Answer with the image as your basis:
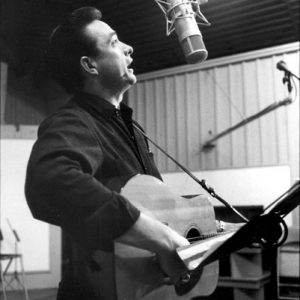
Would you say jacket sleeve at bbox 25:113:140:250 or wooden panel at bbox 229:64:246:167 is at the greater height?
wooden panel at bbox 229:64:246:167

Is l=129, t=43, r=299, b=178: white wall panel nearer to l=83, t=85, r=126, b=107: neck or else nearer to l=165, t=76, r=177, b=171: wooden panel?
l=165, t=76, r=177, b=171: wooden panel

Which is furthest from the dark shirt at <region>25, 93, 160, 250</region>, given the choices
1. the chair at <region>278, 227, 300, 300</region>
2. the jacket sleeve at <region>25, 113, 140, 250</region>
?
the chair at <region>278, 227, 300, 300</region>

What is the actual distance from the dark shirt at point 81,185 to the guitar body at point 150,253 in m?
0.05

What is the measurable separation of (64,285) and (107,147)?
1.26 feet

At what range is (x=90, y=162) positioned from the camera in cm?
106

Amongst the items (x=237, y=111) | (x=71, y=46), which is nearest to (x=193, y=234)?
(x=71, y=46)

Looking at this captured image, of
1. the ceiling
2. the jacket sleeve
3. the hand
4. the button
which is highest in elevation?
the ceiling

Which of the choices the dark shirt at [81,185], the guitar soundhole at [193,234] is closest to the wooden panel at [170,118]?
the guitar soundhole at [193,234]

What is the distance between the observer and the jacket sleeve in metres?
0.96

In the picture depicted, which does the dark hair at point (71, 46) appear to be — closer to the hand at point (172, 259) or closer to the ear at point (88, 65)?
the ear at point (88, 65)

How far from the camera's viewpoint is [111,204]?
3.21 feet

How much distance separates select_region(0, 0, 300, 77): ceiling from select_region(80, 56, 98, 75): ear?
55 centimetres

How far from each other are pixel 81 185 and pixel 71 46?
481 millimetres

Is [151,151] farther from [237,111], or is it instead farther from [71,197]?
[237,111]
